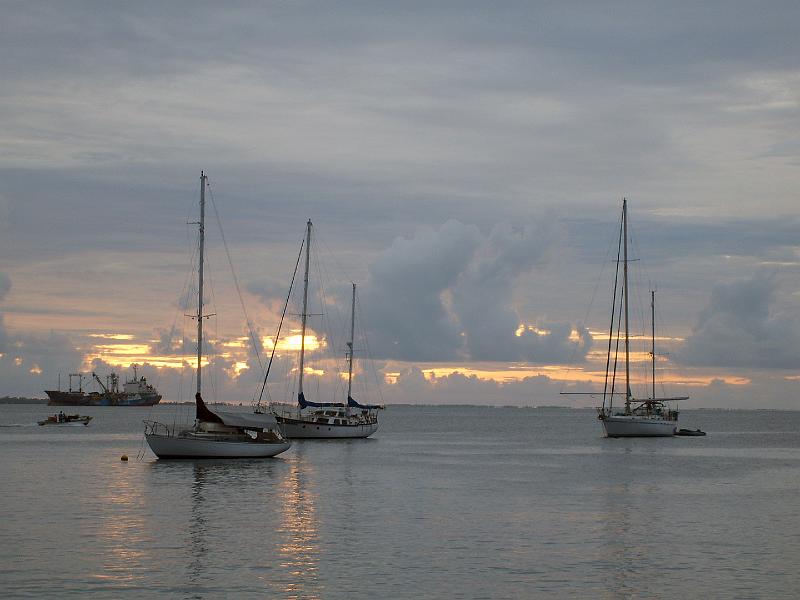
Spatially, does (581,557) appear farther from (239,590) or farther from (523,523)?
(239,590)

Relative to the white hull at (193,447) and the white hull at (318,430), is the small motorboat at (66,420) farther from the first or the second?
the white hull at (193,447)

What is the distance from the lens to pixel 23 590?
30.4 meters

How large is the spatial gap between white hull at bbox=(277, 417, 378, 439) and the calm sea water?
1138 inches

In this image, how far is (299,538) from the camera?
4088 cm

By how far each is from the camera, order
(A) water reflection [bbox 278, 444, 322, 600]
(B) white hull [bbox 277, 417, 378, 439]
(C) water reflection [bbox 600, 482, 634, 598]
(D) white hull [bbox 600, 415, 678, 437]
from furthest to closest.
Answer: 1. (D) white hull [bbox 600, 415, 678, 437]
2. (B) white hull [bbox 277, 417, 378, 439]
3. (C) water reflection [bbox 600, 482, 634, 598]
4. (A) water reflection [bbox 278, 444, 322, 600]

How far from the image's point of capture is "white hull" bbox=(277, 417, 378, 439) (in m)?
110

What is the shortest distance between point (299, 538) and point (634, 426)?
285 ft

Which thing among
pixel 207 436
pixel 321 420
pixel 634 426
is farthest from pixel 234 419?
pixel 634 426

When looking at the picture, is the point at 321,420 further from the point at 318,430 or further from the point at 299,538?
the point at 299,538

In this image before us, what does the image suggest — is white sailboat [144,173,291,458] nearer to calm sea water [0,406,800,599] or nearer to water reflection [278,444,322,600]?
calm sea water [0,406,800,599]

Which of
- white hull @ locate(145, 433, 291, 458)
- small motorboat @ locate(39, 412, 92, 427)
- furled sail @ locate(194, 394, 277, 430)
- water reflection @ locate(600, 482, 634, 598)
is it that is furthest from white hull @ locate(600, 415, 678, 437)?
small motorboat @ locate(39, 412, 92, 427)

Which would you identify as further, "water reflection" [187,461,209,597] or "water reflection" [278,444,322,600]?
"water reflection" [187,461,209,597]

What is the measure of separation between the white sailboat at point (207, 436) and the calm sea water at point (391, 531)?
46.5 inches

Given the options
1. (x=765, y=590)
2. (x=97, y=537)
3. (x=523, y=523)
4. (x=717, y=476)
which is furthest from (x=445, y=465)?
(x=765, y=590)
